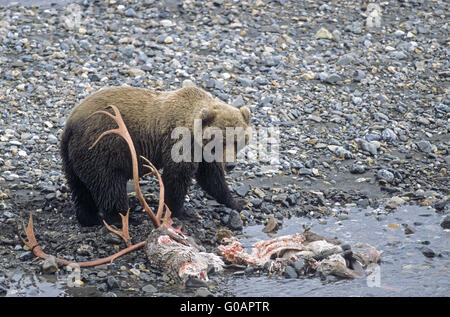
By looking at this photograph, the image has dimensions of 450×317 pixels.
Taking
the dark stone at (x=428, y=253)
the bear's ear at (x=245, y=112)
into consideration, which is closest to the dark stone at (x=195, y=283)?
the bear's ear at (x=245, y=112)

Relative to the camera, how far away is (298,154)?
365 inches

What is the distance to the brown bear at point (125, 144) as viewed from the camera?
7230mm

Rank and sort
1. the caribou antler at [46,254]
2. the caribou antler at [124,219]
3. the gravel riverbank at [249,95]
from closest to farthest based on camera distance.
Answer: the caribou antler at [46,254] < the caribou antler at [124,219] < the gravel riverbank at [249,95]

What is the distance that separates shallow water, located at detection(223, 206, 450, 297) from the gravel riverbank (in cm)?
19

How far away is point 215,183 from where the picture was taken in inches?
311

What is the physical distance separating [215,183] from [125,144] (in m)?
1.13

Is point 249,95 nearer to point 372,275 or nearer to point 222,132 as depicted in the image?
point 222,132

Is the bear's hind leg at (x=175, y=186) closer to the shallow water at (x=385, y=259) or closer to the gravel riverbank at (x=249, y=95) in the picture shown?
the gravel riverbank at (x=249, y=95)

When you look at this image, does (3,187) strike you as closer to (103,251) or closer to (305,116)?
(103,251)

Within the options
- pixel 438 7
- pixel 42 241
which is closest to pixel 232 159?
pixel 42 241

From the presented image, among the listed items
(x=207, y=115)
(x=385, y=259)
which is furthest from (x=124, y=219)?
(x=385, y=259)

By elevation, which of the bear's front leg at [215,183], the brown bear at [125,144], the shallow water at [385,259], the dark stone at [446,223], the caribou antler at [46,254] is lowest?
the shallow water at [385,259]

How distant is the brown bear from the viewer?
23.7ft
